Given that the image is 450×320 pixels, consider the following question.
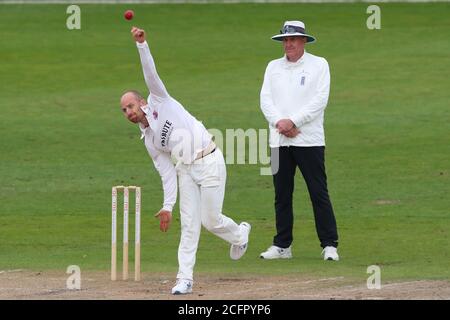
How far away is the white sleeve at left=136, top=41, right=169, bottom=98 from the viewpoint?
41.3 feet

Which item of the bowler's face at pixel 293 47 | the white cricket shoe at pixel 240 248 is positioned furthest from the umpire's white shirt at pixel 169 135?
the bowler's face at pixel 293 47

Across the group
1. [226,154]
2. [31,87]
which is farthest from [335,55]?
[226,154]

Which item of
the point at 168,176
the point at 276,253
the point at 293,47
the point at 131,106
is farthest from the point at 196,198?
the point at 293,47

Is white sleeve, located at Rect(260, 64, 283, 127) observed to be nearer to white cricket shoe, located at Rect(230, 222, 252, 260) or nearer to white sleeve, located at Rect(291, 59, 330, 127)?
white sleeve, located at Rect(291, 59, 330, 127)

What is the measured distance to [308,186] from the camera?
15.2 meters

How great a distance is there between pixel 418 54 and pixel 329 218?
56.5 feet

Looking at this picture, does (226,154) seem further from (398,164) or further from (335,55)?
(335,55)

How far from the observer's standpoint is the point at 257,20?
1401 inches

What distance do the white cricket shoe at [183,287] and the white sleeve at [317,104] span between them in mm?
2851

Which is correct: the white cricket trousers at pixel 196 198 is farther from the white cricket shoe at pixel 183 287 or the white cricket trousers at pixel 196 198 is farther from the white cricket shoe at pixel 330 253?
the white cricket shoe at pixel 330 253

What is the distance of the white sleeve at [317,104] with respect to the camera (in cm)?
1495

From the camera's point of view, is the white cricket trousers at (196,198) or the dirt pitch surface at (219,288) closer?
the dirt pitch surface at (219,288)

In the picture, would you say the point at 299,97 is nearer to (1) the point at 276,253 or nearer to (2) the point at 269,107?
(2) the point at 269,107

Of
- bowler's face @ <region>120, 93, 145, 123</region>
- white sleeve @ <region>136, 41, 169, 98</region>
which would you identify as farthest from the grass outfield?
white sleeve @ <region>136, 41, 169, 98</region>
